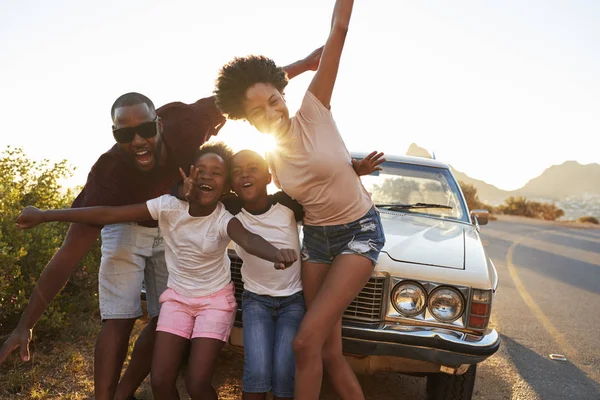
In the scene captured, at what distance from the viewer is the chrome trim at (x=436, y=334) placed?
315 cm

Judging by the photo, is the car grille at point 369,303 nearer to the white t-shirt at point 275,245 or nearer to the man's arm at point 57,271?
the white t-shirt at point 275,245

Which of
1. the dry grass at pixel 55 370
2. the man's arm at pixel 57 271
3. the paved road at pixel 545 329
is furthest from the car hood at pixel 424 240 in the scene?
the dry grass at pixel 55 370

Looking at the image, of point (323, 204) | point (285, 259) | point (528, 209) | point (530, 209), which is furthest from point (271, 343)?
point (530, 209)

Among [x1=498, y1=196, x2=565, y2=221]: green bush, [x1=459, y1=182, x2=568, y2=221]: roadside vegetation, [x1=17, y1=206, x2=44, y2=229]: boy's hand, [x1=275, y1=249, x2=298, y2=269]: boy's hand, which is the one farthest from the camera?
[x1=498, y1=196, x2=565, y2=221]: green bush

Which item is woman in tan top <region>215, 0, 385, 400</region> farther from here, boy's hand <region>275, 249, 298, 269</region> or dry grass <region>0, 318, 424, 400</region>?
dry grass <region>0, 318, 424, 400</region>

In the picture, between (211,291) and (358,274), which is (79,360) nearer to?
(211,291)

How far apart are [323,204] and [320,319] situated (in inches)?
23.2

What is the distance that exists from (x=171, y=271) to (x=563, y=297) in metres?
6.63

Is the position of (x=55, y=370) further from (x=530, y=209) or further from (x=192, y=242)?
(x=530, y=209)

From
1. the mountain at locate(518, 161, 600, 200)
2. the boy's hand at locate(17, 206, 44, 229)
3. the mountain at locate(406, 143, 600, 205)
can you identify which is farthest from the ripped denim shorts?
the mountain at locate(518, 161, 600, 200)

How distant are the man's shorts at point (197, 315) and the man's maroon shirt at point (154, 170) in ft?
1.76

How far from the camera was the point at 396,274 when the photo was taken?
323cm

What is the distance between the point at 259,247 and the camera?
281 centimetres

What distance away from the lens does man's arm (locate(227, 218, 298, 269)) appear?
2666 millimetres
